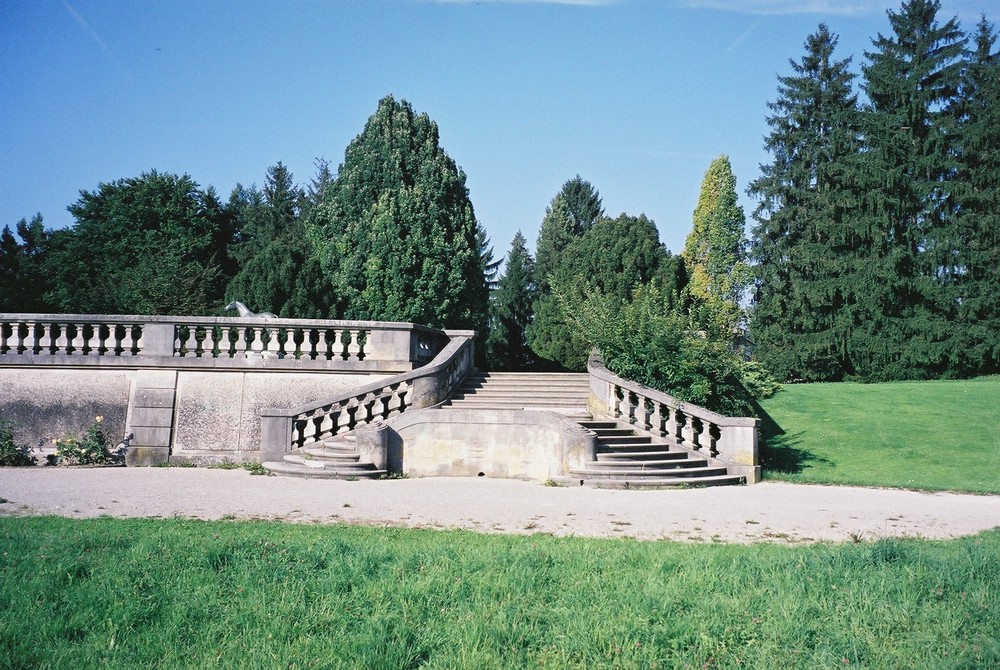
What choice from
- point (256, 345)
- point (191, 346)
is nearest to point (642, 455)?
point (256, 345)

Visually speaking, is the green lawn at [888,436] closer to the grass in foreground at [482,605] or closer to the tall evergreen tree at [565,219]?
the grass in foreground at [482,605]

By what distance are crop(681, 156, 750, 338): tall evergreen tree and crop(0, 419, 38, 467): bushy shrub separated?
34.3 meters

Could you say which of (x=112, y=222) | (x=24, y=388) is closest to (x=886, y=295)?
(x=24, y=388)

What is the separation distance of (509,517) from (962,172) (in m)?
34.0

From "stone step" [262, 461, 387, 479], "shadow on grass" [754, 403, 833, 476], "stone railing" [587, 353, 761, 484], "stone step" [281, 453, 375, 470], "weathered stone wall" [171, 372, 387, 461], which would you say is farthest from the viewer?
"weathered stone wall" [171, 372, 387, 461]

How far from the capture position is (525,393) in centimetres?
1831

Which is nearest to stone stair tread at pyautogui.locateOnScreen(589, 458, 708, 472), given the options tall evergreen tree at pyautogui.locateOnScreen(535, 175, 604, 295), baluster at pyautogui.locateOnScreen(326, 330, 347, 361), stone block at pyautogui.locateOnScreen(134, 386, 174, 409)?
baluster at pyautogui.locateOnScreen(326, 330, 347, 361)

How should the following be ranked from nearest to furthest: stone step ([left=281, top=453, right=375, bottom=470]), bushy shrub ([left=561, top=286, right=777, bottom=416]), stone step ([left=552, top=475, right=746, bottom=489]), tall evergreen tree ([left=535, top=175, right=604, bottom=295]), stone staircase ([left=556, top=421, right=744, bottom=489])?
1. stone step ([left=552, top=475, right=746, bottom=489])
2. stone staircase ([left=556, top=421, right=744, bottom=489])
3. stone step ([left=281, top=453, right=375, bottom=470])
4. bushy shrub ([left=561, top=286, right=777, bottom=416])
5. tall evergreen tree ([left=535, top=175, right=604, bottom=295])

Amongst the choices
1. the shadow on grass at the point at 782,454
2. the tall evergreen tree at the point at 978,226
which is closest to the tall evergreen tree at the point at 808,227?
the tall evergreen tree at the point at 978,226

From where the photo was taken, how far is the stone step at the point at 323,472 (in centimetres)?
1339

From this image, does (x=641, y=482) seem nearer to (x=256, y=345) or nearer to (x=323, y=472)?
(x=323, y=472)

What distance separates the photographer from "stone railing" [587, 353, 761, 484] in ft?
46.3

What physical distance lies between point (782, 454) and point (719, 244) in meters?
31.0

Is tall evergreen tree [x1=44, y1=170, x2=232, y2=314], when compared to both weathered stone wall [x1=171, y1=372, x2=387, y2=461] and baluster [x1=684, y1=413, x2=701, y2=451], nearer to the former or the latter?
weathered stone wall [x1=171, y1=372, x2=387, y2=461]
